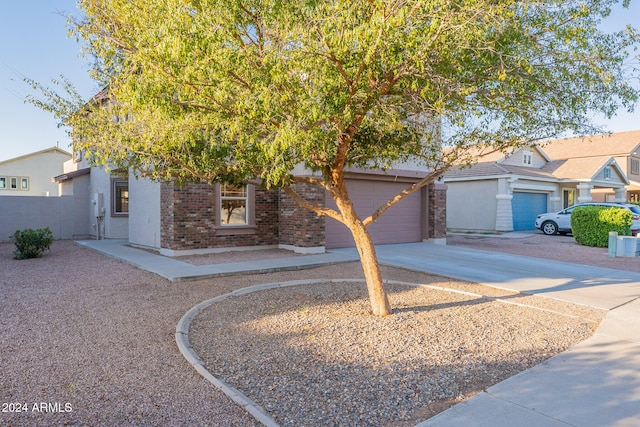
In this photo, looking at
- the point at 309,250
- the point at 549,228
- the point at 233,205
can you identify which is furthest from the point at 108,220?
the point at 549,228

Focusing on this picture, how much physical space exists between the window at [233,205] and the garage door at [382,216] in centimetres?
259

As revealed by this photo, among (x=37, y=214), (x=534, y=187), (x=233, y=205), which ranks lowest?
(x=37, y=214)

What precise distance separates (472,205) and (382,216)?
399 inches

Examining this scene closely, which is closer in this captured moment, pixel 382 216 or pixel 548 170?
pixel 382 216

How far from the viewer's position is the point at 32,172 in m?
32.4

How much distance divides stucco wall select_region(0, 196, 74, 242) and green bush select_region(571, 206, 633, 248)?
21120mm

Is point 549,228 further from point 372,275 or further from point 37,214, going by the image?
point 37,214

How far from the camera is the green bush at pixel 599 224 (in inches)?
610

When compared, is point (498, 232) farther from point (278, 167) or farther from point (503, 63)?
point (278, 167)

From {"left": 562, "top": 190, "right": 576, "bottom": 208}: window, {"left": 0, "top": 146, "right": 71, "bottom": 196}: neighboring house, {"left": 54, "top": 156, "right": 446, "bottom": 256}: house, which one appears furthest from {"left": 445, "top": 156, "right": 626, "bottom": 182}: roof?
{"left": 0, "top": 146, "right": 71, "bottom": 196}: neighboring house

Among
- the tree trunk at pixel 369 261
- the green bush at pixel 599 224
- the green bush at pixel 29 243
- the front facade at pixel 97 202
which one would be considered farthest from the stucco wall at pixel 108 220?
the green bush at pixel 599 224

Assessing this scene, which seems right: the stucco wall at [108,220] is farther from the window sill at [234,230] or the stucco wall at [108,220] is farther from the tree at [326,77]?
the tree at [326,77]

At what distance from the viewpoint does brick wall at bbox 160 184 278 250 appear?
1179 cm

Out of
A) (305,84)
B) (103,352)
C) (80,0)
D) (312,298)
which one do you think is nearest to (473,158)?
(305,84)
